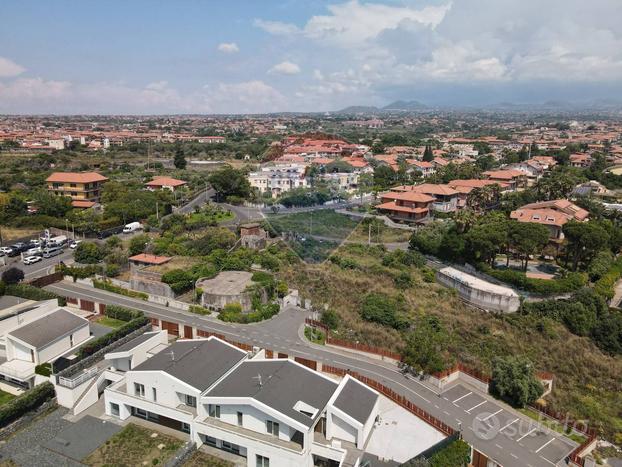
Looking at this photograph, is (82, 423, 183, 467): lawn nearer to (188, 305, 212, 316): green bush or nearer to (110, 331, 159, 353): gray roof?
(110, 331, 159, 353): gray roof

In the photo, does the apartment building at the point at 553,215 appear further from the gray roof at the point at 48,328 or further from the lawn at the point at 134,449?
the gray roof at the point at 48,328

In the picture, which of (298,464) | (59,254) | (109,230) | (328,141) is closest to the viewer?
(298,464)

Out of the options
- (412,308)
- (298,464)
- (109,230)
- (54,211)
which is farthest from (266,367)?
(54,211)

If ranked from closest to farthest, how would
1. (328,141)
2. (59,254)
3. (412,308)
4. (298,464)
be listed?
(298,464), (412,308), (328,141), (59,254)

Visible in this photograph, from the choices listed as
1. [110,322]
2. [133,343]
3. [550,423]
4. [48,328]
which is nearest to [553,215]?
[550,423]

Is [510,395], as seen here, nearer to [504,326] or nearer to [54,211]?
[504,326]

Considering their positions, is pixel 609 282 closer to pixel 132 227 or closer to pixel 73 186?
pixel 132 227

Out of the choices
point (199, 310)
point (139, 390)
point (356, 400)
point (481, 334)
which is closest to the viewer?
point (356, 400)
